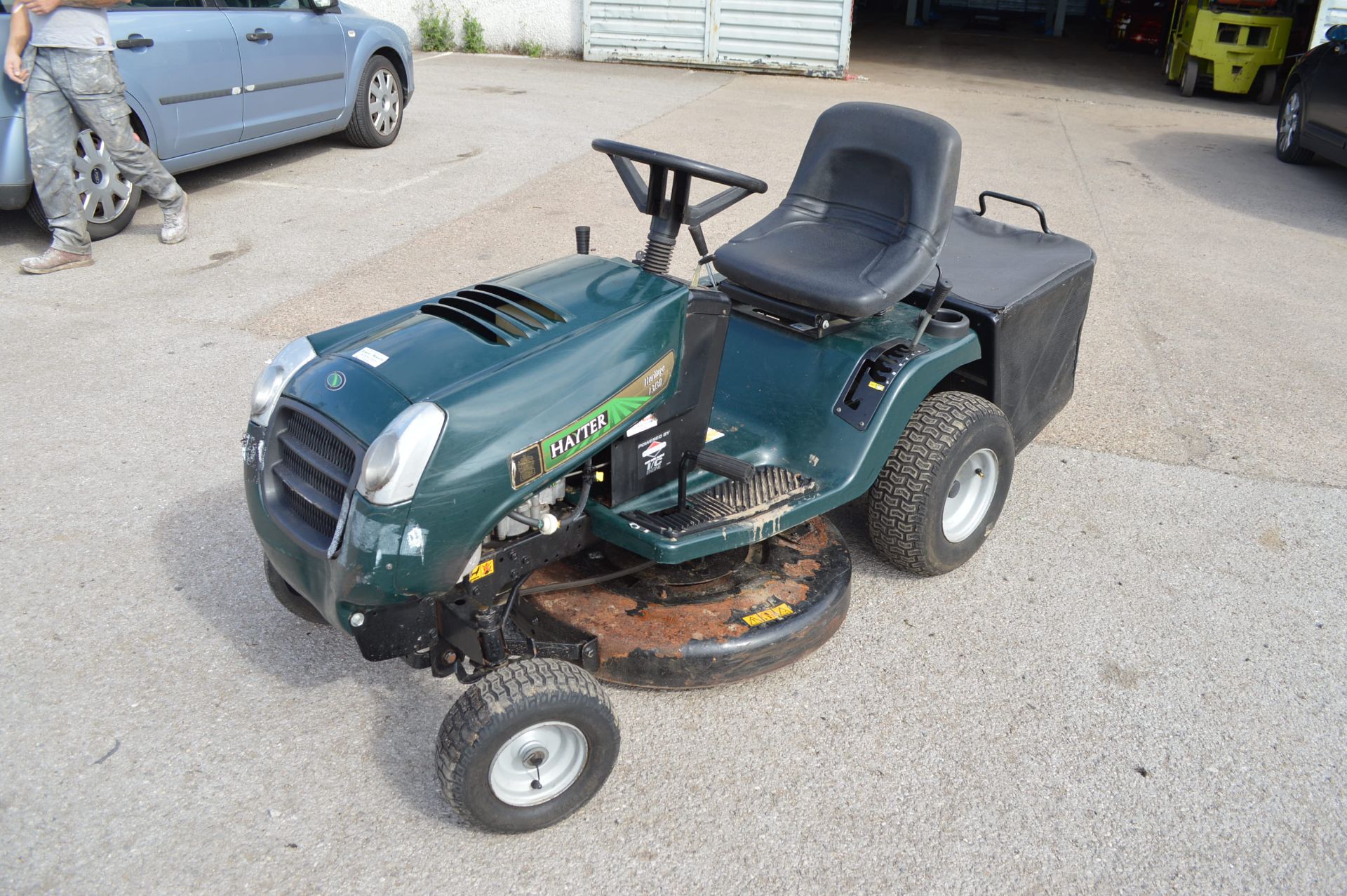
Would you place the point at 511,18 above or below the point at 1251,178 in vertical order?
above

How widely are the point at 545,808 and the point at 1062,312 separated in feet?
8.36

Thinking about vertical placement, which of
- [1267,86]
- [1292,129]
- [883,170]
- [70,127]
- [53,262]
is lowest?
[53,262]

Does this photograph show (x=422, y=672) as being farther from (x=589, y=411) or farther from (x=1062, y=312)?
(x=1062, y=312)

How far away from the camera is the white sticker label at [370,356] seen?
2.41 metres

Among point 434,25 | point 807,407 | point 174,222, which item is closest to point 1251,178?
point 807,407

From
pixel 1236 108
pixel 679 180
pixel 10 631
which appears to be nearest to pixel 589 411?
pixel 679 180

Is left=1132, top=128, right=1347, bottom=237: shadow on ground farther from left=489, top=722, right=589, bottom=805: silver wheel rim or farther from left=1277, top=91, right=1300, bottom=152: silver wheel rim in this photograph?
left=489, top=722, right=589, bottom=805: silver wheel rim

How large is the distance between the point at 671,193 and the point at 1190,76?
38.8 ft

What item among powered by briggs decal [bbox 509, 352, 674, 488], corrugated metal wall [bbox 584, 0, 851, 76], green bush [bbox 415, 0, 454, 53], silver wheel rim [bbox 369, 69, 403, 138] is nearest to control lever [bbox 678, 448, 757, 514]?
powered by briggs decal [bbox 509, 352, 674, 488]

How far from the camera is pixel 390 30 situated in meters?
8.07

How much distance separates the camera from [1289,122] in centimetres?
944

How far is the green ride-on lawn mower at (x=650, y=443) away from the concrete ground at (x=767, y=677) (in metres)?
0.22

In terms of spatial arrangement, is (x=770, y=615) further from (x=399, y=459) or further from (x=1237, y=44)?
(x=1237, y=44)

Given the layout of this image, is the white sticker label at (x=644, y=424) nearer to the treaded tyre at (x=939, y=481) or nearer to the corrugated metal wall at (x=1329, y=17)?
the treaded tyre at (x=939, y=481)
